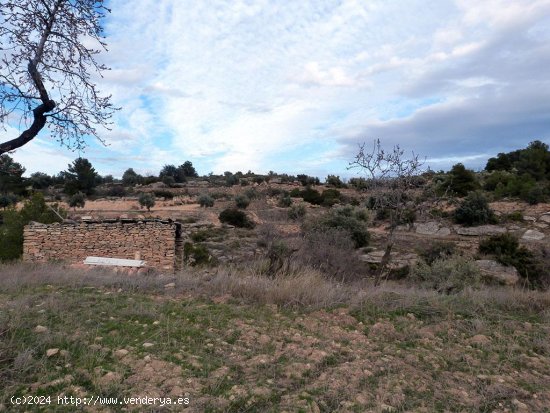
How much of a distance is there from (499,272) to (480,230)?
8.53 meters

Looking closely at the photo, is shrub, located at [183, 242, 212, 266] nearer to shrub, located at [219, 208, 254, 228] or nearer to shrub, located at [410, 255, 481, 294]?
shrub, located at [410, 255, 481, 294]

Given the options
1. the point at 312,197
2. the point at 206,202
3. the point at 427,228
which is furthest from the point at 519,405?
the point at 312,197

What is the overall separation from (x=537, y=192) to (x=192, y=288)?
27.5 meters

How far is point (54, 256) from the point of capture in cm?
1453

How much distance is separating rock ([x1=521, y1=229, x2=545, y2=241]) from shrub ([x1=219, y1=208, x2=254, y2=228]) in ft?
50.7

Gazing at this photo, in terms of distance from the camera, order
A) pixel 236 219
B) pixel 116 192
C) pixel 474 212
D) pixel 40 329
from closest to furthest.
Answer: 1. pixel 40 329
2. pixel 474 212
3. pixel 236 219
4. pixel 116 192

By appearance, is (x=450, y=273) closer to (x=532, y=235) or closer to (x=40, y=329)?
(x=40, y=329)

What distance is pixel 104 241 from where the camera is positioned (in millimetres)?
14656

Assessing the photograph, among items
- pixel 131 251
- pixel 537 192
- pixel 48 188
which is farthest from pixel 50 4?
pixel 48 188

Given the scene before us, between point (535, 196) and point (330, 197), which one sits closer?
point (535, 196)

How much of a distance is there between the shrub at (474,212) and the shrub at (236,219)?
12.8 m

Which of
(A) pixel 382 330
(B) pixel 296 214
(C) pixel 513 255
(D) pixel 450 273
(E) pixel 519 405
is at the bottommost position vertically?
(C) pixel 513 255

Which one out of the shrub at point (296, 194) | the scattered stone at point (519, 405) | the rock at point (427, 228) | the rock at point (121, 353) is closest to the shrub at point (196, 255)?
the rock at point (121, 353)

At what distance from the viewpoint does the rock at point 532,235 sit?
73.1 feet
